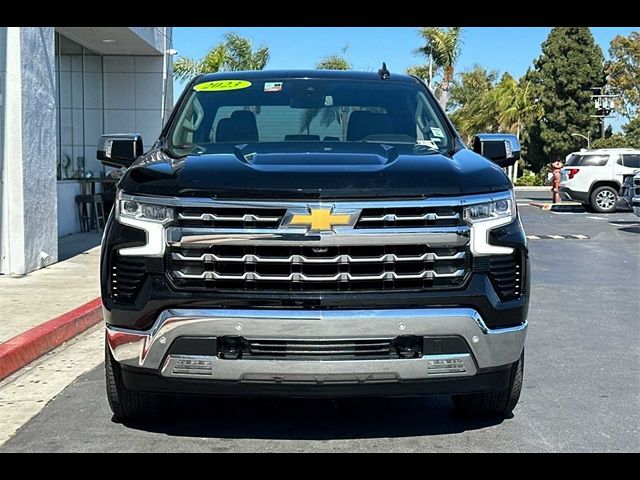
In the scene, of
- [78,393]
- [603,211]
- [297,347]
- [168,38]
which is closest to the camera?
[297,347]

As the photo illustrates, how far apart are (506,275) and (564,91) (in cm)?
5371

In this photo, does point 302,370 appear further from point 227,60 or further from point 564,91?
point 564,91

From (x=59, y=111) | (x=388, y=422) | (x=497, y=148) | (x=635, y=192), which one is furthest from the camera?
(x=635, y=192)

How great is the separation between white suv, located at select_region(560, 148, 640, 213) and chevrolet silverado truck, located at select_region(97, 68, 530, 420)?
20.8 m

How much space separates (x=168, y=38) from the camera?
19188 millimetres

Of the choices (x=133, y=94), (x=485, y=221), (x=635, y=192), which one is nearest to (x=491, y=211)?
(x=485, y=221)

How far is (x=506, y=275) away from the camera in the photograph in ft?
14.0

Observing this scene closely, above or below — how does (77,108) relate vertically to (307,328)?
above

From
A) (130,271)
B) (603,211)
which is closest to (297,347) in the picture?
(130,271)

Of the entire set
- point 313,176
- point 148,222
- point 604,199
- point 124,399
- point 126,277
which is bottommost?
point 604,199
